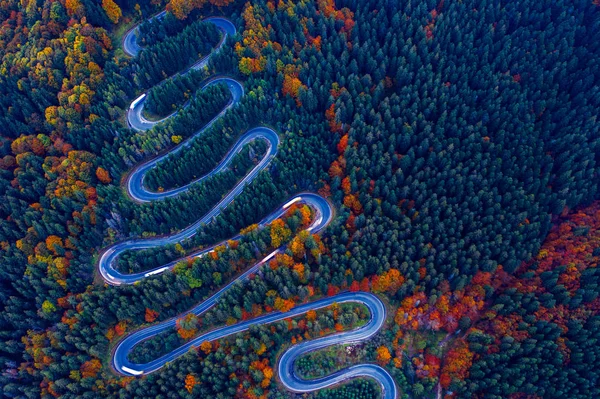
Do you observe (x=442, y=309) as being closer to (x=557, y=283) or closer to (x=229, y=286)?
(x=557, y=283)

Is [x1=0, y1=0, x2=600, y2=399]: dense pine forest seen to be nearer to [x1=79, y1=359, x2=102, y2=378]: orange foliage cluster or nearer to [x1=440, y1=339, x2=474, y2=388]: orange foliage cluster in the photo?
[x1=440, y1=339, x2=474, y2=388]: orange foliage cluster

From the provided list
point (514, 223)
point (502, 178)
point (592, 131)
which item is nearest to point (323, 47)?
point (502, 178)

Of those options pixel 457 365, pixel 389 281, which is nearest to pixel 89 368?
pixel 389 281

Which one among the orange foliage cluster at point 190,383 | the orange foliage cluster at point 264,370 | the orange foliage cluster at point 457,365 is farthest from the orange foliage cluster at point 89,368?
the orange foliage cluster at point 457,365

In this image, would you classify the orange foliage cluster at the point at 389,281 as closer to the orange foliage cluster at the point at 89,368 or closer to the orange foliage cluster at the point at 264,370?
the orange foliage cluster at the point at 264,370

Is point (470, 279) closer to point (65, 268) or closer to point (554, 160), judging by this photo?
point (554, 160)

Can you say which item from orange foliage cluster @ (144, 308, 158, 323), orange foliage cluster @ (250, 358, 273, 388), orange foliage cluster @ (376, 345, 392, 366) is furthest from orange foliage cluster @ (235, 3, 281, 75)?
orange foliage cluster @ (376, 345, 392, 366)
